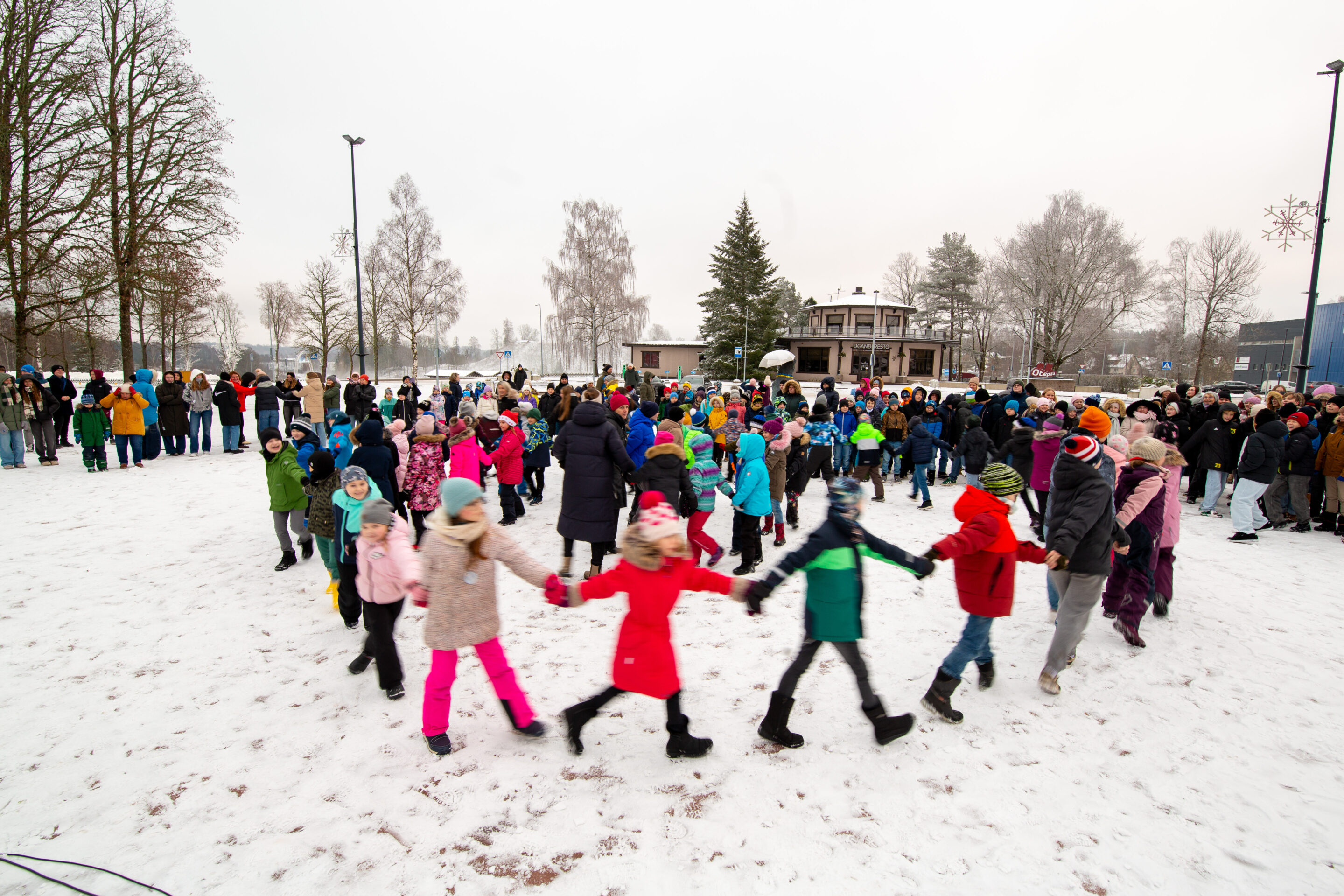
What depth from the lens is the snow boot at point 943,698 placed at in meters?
3.77

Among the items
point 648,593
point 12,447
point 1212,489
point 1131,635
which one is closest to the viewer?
point 648,593

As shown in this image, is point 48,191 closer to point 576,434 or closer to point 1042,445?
point 576,434

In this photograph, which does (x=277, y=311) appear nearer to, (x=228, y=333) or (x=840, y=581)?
(x=228, y=333)

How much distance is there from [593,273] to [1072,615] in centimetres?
4023

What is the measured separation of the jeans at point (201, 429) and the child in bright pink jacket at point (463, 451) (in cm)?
983

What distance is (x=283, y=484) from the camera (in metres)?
6.18

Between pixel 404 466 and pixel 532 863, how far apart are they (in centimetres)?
536

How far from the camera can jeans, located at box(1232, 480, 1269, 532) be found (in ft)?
25.3

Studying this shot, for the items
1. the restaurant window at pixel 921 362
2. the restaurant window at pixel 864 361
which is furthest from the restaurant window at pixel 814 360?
the restaurant window at pixel 921 362

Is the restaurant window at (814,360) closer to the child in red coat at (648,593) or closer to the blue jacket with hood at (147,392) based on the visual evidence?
the blue jacket with hood at (147,392)

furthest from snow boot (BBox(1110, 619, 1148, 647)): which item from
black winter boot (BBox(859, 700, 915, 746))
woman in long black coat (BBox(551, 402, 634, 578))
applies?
woman in long black coat (BBox(551, 402, 634, 578))

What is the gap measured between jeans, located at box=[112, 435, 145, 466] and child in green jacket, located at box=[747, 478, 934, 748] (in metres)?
13.1

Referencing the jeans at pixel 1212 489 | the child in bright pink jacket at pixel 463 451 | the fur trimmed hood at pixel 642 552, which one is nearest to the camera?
the fur trimmed hood at pixel 642 552

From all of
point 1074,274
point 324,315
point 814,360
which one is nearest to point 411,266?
point 324,315
